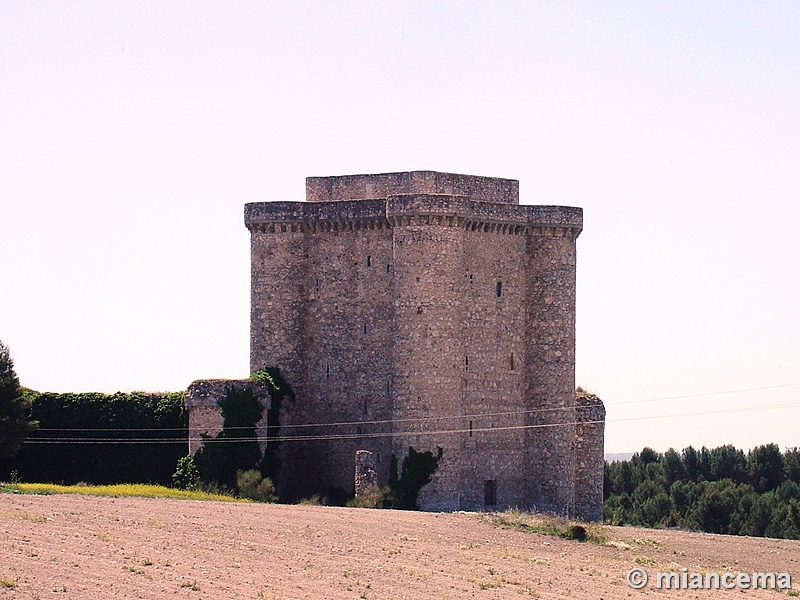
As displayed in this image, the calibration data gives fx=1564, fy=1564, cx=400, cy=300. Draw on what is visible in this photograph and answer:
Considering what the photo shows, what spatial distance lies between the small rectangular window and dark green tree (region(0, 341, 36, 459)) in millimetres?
13967

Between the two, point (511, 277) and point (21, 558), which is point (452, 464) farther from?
point (21, 558)

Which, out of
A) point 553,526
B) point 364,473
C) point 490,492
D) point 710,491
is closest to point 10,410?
point 364,473

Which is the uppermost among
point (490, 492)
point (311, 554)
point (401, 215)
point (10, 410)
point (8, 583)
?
point (401, 215)

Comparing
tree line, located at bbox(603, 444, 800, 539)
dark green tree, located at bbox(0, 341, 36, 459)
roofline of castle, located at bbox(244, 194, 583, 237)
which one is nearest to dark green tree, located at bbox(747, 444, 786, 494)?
tree line, located at bbox(603, 444, 800, 539)

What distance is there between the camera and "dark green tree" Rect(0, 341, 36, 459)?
1823 inches

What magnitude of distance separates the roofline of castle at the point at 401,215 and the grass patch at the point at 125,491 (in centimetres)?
950

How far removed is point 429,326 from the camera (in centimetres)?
4700

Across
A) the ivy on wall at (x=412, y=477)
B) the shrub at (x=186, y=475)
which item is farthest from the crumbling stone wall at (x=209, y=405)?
the ivy on wall at (x=412, y=477)

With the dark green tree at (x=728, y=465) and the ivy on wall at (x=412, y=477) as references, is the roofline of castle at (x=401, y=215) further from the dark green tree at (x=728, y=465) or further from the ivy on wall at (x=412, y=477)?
the dark green tree at (x=728, y=465)

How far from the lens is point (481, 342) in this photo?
4844cm

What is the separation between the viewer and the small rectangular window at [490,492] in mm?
48306

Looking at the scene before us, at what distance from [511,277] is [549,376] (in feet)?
11.1

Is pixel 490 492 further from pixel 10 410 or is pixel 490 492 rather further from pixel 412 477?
pixel 10 410

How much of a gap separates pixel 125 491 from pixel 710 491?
110 ft
